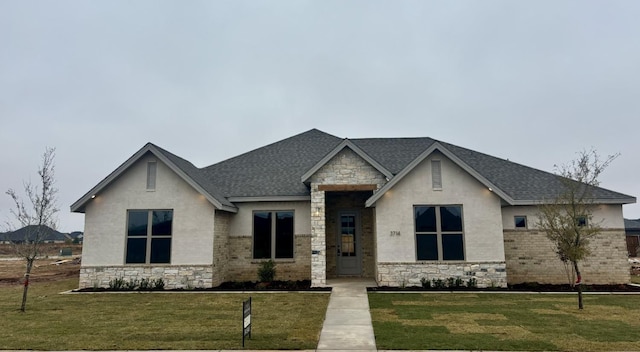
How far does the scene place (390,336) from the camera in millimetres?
7070

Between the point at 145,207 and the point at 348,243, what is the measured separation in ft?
28.8

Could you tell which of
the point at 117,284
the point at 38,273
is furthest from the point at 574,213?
the point at 38,273

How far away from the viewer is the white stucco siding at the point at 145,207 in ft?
46.8

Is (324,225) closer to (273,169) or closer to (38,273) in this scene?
(273,169)

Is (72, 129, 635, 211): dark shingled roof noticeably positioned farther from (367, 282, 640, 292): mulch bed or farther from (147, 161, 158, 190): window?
(367, 282, 640, 292): mulch bed

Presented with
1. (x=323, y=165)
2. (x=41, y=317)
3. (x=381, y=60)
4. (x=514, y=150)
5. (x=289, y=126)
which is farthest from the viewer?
(x=289, y=126)

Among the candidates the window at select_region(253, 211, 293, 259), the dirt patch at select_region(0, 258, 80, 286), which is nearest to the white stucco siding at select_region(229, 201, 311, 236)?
the window at select_region(253, 211, 293, 259)

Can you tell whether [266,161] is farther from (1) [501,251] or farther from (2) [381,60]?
(2) [381,60]

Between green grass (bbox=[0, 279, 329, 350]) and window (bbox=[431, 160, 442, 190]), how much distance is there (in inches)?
232

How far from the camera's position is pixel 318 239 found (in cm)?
1415

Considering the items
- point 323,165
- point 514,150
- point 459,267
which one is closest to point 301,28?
point 323,165

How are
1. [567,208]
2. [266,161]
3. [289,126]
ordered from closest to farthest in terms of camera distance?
[567,208] → [266,161] → [289,126]

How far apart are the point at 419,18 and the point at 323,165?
761 inches

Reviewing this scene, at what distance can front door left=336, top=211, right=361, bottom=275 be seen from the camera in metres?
16.5
